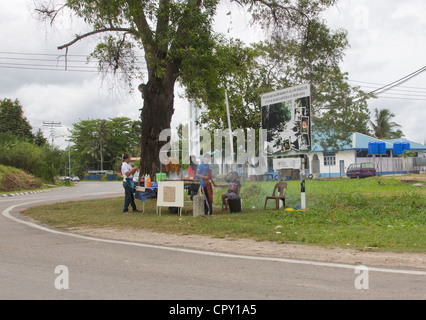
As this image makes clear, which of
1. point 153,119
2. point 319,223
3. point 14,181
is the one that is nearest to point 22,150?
point 14,181

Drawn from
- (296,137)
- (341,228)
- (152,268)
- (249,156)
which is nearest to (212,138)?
(249,156)

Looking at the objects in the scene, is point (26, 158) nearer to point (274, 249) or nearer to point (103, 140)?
point (274, 249)

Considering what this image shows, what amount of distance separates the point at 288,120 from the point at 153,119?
621cm

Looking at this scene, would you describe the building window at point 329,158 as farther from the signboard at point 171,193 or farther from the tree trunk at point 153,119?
the signboard at point 171,193

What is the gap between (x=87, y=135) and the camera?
9775cm

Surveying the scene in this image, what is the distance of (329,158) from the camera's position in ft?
169

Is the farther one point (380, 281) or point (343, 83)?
point (343, 83)

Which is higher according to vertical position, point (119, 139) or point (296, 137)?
point (119, 139)

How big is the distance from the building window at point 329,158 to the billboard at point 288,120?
3902 cm

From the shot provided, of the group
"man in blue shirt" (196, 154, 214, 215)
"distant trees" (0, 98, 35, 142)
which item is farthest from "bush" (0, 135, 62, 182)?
"man in blue shirt" (196, 154, 214, 215)

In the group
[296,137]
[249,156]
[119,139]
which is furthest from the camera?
[119,139]

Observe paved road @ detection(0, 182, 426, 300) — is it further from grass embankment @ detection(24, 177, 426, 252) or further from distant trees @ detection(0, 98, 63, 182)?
distant trees @ detection(0, 98, 63, 182)
